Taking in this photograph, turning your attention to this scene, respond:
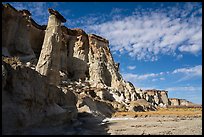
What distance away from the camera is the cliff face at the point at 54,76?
14.2 m

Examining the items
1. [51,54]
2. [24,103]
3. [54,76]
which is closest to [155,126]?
[24,103]

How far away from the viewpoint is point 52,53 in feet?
156

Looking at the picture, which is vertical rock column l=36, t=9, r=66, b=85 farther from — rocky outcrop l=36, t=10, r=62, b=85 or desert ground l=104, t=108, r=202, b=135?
desert ground l=104, t=108, r=202, b=135

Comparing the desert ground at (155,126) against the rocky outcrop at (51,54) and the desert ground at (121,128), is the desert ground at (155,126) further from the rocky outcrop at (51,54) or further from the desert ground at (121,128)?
the rocky outcrop at (51,54)

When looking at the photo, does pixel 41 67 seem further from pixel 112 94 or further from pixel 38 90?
pixel 38 90

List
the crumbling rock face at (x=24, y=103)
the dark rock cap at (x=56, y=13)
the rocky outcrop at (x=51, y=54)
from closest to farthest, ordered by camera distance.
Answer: the crumbling rock face at (x=24, y=103) < the rocky outcrop at (x=51, y=54) < the dark rock cap at (x=56, y=13)

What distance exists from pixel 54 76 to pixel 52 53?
8.52 meters

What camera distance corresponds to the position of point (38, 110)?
15961mm

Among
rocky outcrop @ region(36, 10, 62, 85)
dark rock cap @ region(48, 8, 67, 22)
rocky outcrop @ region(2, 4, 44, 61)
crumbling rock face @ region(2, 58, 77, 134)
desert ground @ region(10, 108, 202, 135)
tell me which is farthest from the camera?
dark rock cap @ region(48, 8, 67, 22)

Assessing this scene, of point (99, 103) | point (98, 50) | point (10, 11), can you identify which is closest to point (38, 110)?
point (99, 103)

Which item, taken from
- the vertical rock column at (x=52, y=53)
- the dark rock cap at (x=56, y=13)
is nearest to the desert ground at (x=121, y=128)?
the vertical rock column at (x=52, y=53)

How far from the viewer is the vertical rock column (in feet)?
134

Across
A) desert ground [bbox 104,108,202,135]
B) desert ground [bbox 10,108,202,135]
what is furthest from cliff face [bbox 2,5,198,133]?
desert ground [bbox 104,108,202,135]

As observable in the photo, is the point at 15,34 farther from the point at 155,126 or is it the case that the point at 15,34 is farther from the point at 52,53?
the point at 155,126
